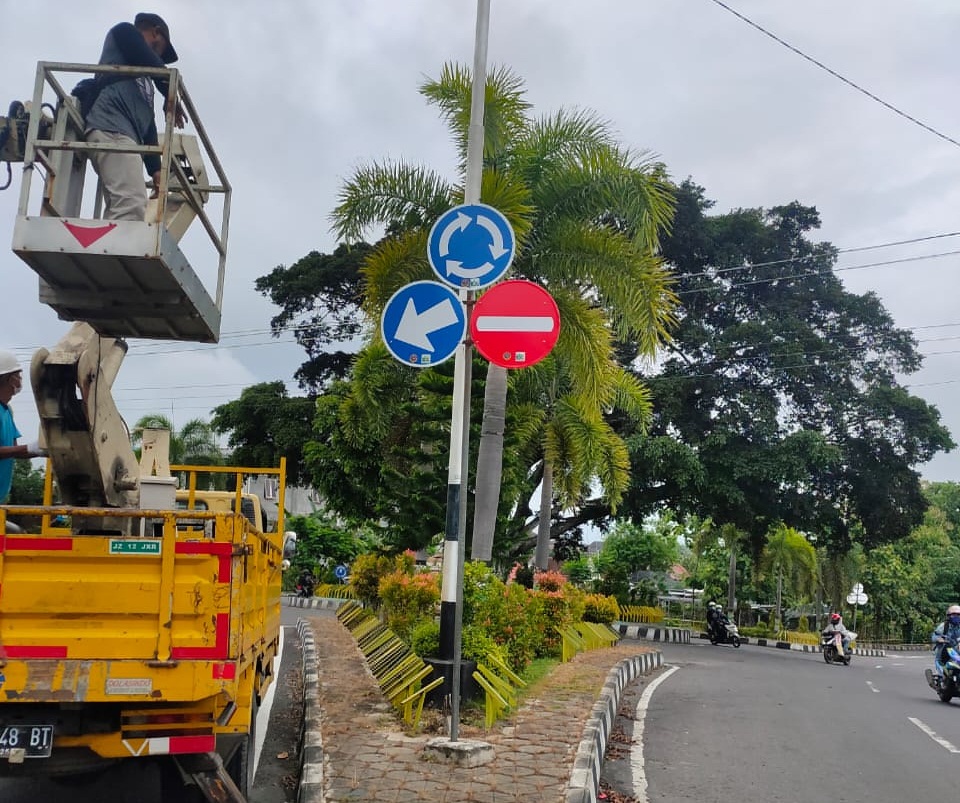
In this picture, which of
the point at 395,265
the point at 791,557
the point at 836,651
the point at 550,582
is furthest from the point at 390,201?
the point at 791,557

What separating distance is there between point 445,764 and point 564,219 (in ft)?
29.2

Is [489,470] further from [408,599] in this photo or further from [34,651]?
[34,651]

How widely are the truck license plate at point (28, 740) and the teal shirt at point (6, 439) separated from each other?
185 centimetres

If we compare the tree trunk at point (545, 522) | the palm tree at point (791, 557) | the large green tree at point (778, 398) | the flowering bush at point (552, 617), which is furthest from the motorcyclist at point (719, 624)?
the flowering bush at point (552, 617)

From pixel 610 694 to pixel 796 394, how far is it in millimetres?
18305

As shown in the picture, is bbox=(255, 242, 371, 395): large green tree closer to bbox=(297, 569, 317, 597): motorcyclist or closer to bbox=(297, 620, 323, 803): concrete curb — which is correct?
bbox=(297, 569, 317, 597): motorcyclist

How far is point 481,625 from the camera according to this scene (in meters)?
8.29

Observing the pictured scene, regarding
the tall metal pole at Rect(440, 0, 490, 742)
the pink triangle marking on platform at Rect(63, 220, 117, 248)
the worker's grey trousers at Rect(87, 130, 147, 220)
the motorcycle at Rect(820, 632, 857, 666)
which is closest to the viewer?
the pink triangle marking on platform at Rect(63, 220, 117, 248)

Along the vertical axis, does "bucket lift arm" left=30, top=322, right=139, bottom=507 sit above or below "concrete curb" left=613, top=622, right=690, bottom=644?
above

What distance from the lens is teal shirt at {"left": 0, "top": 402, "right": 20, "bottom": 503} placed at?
534 cm

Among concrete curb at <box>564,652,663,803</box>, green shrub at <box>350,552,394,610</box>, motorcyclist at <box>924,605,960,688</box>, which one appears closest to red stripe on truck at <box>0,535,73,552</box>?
concrete curb at <box>564,652,663,803</box>

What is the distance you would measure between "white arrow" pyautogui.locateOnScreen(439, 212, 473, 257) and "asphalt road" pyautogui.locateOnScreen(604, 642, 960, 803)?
3.92 m

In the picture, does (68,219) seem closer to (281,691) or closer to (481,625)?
(481,625)

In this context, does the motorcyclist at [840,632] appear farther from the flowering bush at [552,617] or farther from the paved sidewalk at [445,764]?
the paved sidewalk at [445,764]
